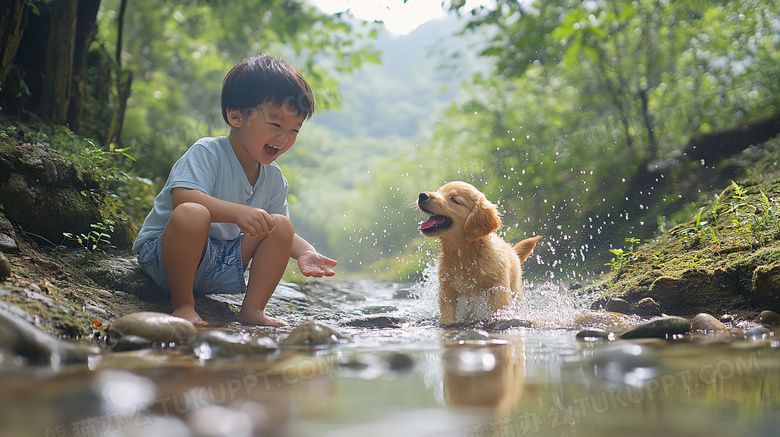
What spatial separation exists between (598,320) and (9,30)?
4607 mm

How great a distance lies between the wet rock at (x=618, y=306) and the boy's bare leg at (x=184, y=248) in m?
2.71

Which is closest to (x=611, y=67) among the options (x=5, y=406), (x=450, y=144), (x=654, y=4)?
(x=654, y=4)

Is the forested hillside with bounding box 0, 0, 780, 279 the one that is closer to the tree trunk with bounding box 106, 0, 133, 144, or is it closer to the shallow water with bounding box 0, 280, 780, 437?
the tree trunk with bounding box 106, 0, 133, 144

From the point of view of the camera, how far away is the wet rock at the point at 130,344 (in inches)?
84.5

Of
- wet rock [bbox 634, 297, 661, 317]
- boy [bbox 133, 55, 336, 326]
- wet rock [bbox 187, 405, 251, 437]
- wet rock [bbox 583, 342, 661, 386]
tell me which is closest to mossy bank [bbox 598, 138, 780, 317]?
wet rock [bbox 634, 297, 661, 317]

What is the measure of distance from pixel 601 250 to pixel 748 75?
329 centimetres

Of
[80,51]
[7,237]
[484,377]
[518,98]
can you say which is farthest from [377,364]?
[518,98]

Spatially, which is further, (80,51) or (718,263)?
(80,51)

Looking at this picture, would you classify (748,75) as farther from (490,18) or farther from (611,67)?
(490,18)

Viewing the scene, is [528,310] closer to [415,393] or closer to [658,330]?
[658,330]

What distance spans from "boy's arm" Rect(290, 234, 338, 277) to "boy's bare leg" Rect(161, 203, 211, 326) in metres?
0.68

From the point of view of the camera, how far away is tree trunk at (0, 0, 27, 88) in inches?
155

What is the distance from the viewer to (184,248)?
9.82 feet

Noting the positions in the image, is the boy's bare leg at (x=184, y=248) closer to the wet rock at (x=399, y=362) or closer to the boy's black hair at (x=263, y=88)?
the boy's black hair at (x=263, y=88)
